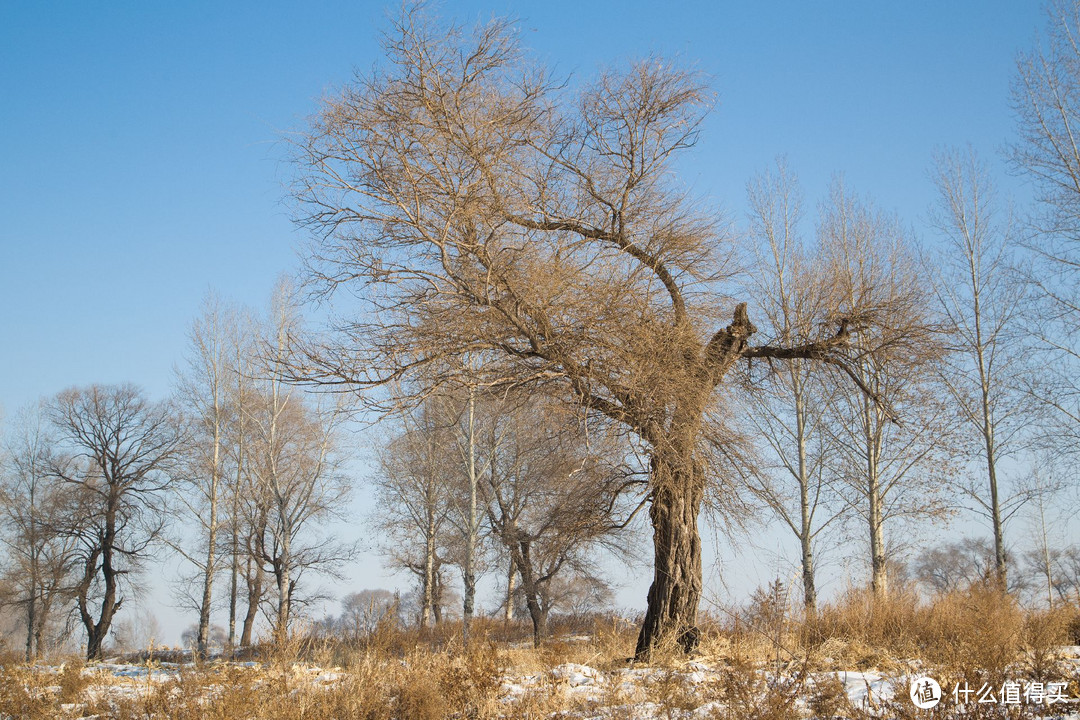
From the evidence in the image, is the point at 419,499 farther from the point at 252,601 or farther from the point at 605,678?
the point at 605,678

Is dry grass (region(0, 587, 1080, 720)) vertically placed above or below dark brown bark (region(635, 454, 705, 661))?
below

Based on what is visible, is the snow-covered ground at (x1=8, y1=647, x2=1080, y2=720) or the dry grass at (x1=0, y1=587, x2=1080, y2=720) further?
the dry grass at (x1=0, y1=587, x2=1080, y2=720)

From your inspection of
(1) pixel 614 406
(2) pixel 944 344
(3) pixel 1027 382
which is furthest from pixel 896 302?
(3) pixel 1027 382

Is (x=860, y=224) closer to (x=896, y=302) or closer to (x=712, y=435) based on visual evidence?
(x=896, y=302)

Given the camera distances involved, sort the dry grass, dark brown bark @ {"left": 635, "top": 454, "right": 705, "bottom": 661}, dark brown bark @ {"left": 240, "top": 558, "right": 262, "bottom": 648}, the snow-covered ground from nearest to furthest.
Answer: the snow-covered ground → the dry grass → dark brown bark @ {"left": 635, "top": 454, "right": 705, "bottom": 661} → dark brown bark @ {"left": 240, "top": 558, "right": 262, "bottom": 648}

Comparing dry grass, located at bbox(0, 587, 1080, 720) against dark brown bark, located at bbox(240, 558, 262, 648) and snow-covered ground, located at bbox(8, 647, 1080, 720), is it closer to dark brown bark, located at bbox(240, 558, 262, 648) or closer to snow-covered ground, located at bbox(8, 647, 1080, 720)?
snow-covered ground, located at bbox(8, 647, 1080, 720)

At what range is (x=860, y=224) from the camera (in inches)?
678

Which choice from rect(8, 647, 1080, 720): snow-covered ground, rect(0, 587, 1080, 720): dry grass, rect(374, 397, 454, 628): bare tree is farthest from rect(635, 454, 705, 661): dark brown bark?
rect(374, 397, 454, 628): bare tree

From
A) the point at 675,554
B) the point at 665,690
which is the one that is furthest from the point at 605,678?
the point at 675,554

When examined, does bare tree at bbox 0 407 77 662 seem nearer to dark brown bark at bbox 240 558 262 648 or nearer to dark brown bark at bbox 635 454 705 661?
dark brown bark at bbox 240 558 262 648

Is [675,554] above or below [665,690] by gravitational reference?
above

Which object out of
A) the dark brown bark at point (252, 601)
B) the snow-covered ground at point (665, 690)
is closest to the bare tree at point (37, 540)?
the dark brown bark at point (252, 601)

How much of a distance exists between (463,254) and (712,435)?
349 centimetres

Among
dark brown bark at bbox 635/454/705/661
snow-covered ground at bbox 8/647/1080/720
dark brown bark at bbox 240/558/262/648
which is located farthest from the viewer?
dark brown bark at bbox 240/558/262/648
